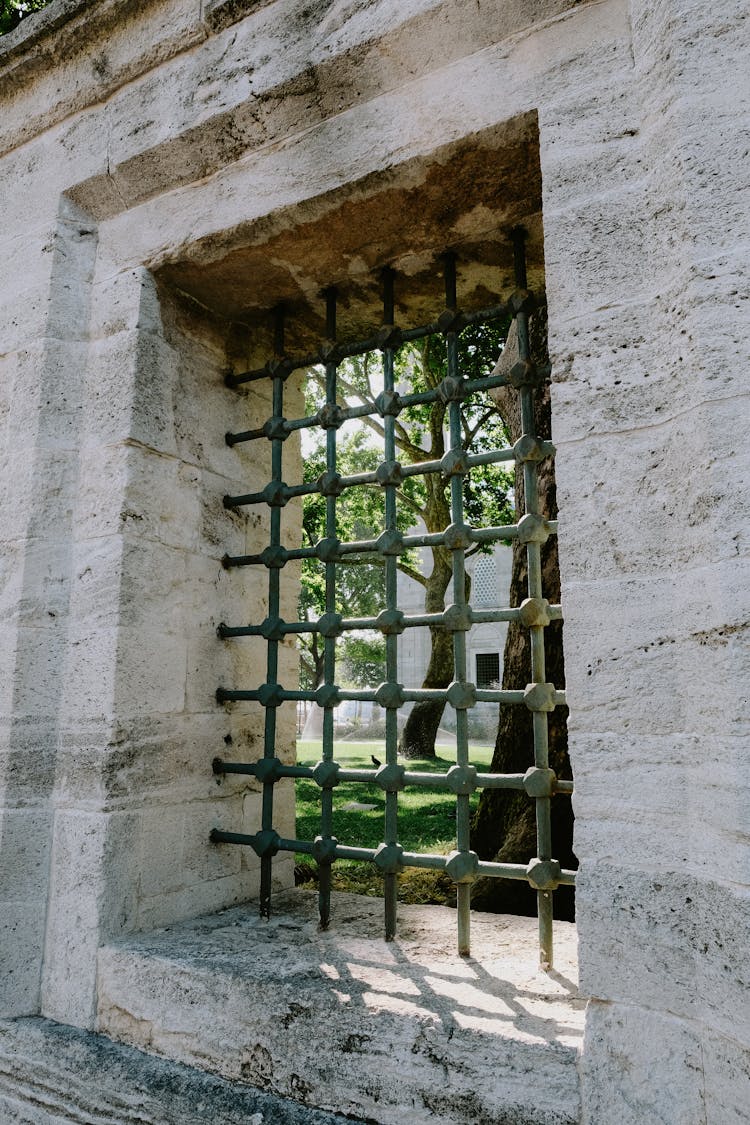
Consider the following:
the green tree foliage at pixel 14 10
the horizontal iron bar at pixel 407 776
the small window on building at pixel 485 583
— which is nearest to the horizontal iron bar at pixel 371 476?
the horizontal iron bar at pixel 407 776

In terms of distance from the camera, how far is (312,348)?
8.35 ft

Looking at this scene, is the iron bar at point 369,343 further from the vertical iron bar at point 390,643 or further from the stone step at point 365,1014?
the stone step at point 365,1014

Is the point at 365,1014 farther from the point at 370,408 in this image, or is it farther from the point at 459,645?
the point at 370,408

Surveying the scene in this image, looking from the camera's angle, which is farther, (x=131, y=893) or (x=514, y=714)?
(x=514, y=714)

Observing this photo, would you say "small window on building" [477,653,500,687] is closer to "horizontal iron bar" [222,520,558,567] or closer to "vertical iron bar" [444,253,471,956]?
"horizontal iron bar" [222,520,558,567]

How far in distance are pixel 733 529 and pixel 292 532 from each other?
1.63 m

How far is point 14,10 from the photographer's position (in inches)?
141

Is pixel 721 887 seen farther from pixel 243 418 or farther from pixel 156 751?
pixel 243 418

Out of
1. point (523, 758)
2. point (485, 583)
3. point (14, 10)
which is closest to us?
point (523, 758)

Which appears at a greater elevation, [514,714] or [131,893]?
[514,714]

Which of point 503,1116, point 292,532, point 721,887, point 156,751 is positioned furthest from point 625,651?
point 292,532

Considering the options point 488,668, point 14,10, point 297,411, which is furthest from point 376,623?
point 488,668

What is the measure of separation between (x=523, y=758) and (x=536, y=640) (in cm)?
120

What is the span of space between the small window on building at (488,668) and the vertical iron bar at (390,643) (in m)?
20.8
